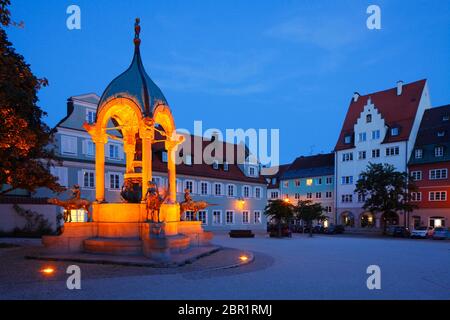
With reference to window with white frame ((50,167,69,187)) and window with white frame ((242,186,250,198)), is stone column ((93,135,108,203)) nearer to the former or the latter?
window with white frame ((50,167,69,187))

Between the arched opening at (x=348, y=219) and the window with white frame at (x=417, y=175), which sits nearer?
the window with white frame at (x=417, y=175)

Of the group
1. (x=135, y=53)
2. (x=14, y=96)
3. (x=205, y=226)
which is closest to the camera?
(x=14, y=96)

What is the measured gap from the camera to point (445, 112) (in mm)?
52375

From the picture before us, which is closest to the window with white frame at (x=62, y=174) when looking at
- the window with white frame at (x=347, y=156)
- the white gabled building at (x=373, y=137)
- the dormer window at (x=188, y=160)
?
the dormer window at (x=188, y=160)

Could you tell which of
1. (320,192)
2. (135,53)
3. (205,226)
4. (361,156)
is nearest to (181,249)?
(135,53)

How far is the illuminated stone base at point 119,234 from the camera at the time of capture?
47.5 feet

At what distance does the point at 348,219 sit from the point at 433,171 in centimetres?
1440

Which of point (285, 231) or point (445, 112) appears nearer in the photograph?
point (285, 231)

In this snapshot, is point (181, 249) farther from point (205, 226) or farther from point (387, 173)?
point (387, 173)

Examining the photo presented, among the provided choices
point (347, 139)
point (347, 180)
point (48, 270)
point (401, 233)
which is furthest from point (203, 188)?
point (48, 270)

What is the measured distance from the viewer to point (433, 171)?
5019cm

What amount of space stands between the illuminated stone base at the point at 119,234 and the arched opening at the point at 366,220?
4518 centimetres

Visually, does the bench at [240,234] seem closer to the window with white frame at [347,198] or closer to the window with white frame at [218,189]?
the window with white frame at [218,189]

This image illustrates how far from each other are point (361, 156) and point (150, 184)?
4866 cm
